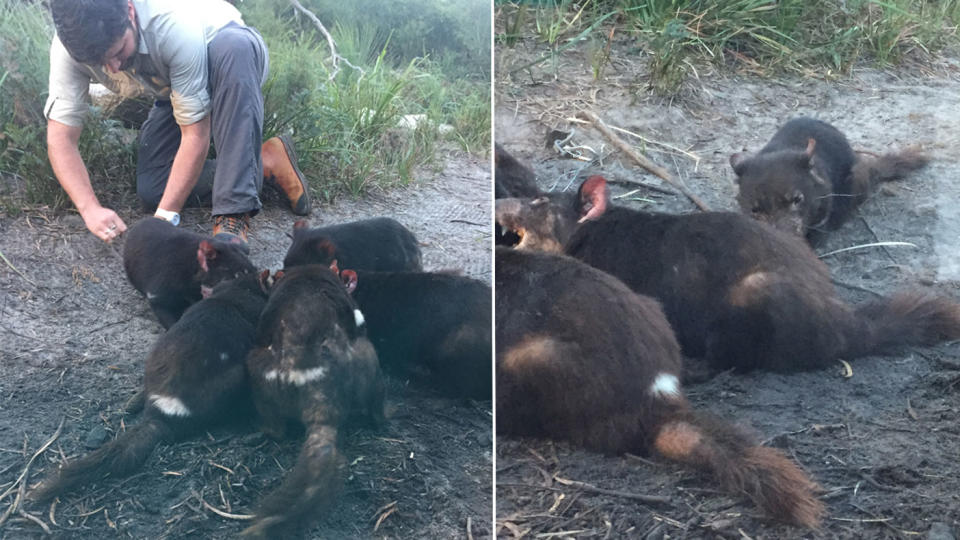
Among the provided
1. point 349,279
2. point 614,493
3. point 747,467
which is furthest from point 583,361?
point 349,279

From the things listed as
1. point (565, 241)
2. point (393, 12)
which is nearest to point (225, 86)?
point (393, 12)

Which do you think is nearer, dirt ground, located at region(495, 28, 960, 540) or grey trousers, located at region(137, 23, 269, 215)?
grey trousers, located at region(137, 23, 269, 215)

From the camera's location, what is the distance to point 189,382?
5.19 feet

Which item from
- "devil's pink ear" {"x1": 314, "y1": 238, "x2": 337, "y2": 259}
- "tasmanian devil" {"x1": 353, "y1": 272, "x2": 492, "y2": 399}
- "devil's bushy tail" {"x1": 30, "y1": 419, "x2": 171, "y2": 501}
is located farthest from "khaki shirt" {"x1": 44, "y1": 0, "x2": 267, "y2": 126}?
"devil's bushy tail" {"x1": 30, "y1": 419, "x2": 171, "y2": 501}

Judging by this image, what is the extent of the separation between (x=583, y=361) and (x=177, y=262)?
1.01m

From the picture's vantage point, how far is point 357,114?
1.69 m

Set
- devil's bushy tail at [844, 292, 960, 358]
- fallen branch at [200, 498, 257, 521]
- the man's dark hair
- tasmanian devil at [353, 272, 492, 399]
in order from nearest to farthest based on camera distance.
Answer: the man's dark hair < fallen branch at [200, 498, 257, 521] < tasmanian devil at [353, 272, 492, 399] < devil's bushy tail at [844, 292, 960, 358]

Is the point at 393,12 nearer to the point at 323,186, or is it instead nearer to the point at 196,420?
the point at 323,186

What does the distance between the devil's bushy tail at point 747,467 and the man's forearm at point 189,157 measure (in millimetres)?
1254

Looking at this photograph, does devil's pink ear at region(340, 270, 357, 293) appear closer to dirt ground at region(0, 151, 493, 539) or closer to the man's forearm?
dirt ground at region(0, 151, 493, 539)

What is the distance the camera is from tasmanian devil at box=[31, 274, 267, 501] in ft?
5.08

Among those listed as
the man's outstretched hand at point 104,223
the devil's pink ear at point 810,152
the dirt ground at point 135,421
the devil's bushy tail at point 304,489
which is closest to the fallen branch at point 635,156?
the devil's pink ear at point 810,152

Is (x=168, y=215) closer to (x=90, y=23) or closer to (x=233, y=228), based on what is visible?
(x=233, y=228)

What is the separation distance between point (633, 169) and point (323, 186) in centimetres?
80
